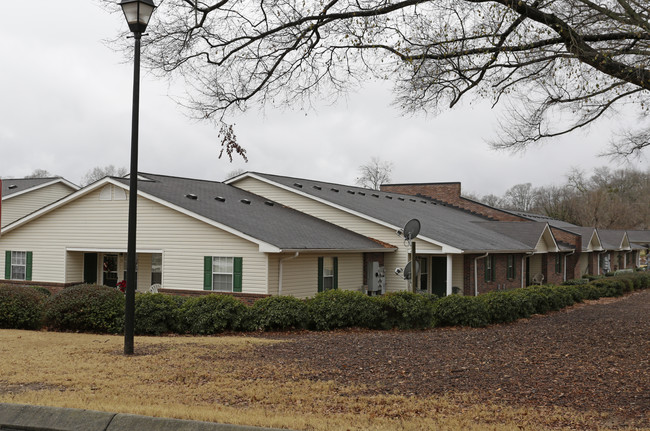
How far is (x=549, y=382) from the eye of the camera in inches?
334

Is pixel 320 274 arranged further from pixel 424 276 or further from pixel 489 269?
pixel 489 269

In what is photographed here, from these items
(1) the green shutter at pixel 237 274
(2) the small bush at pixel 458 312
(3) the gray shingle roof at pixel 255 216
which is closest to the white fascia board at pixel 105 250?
(3) the gray shingle roof at pixel 255 216

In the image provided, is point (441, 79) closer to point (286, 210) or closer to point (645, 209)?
point (286, 210)

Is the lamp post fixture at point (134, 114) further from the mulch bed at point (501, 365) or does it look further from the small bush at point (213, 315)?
the small bush at point (213, 315)

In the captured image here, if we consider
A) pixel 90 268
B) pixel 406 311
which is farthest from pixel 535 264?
pixel 90 268

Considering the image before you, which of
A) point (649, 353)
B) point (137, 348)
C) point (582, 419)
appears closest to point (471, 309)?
point (649, 353)

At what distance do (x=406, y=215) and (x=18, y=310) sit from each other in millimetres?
17771

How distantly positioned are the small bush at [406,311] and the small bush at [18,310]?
29.5ft

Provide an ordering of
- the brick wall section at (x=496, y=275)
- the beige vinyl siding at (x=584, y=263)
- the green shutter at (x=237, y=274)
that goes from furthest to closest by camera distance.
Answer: the beige vinyl siding at (x=584, y=263) < the brick wall section at (x=496, y=275) < the green shutter at (x=237, y=274)

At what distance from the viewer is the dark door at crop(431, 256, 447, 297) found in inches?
1072

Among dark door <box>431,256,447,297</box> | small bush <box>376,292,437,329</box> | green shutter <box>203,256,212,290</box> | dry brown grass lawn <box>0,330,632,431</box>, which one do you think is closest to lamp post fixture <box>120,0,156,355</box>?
dry brown grass lawn <box>0,330,632,431</box>

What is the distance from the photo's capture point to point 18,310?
51.5ft

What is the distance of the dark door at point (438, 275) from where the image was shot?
27.2 m

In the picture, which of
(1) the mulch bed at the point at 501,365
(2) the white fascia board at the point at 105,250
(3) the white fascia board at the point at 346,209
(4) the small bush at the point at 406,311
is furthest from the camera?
(3) the white fascia board at the point at 346,209
